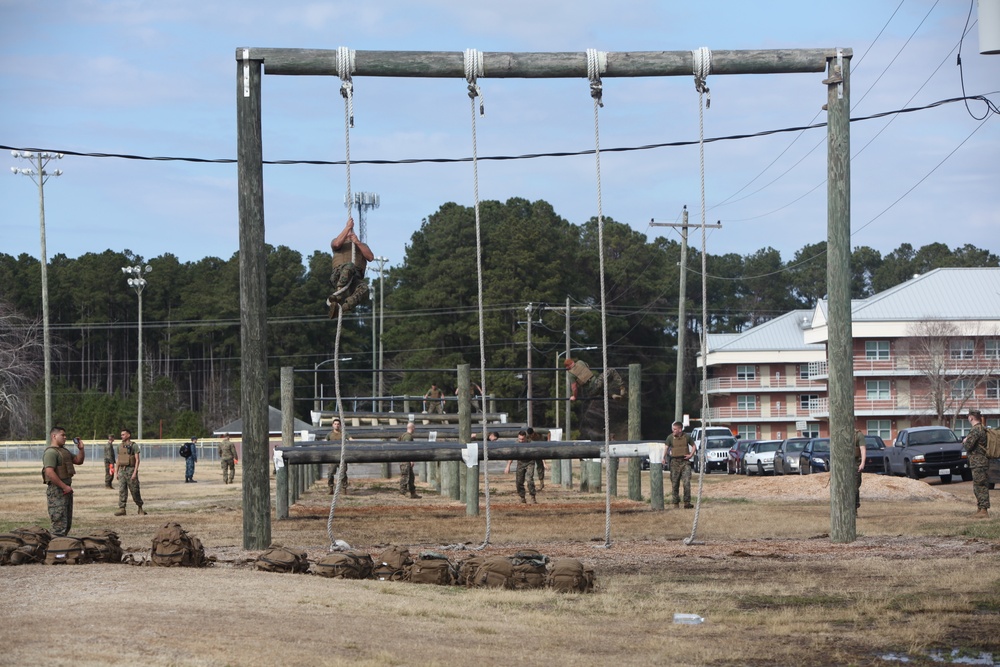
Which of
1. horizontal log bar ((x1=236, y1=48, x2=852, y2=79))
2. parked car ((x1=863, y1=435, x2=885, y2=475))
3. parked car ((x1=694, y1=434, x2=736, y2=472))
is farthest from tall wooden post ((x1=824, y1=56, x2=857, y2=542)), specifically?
parked car ((x1=694, y1=434, x2=736, y2=472))

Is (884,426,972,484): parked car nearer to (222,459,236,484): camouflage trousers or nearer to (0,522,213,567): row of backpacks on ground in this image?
(222,459,236,484): camouflage trousers

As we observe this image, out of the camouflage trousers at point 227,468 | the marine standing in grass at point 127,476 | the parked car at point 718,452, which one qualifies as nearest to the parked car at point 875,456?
the parked car at point 718,452

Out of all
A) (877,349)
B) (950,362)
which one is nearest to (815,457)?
(950,362)

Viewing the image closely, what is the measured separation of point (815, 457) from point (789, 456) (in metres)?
4.80

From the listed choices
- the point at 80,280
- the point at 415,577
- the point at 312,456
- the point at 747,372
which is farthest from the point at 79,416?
the point at 415,577

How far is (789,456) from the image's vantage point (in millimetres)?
47156

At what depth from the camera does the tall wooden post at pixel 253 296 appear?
50.5 ft

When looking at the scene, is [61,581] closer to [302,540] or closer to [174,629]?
[174,629]

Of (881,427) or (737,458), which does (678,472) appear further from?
(881,427)

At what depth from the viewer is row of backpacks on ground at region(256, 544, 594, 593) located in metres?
12.3

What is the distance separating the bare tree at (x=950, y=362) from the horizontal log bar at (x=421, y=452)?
61147 mm

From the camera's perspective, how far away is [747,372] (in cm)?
10256

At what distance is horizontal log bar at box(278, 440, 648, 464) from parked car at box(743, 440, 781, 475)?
32.1 meters

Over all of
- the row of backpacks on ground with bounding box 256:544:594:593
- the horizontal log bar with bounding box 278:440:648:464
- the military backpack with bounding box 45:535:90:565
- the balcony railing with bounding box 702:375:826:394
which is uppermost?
the balcony railing with bounding box 702:375:826:394
